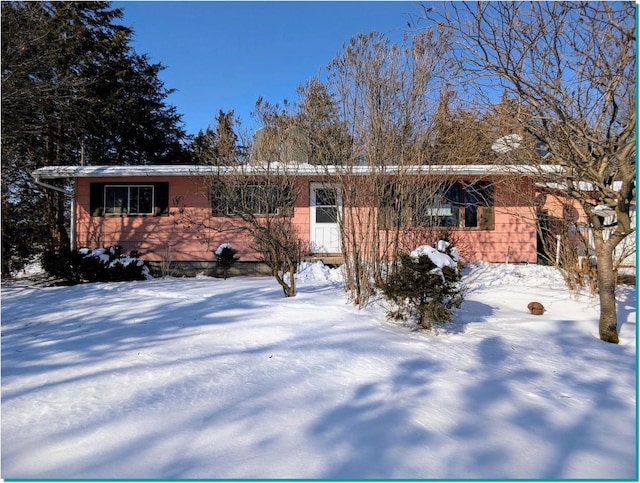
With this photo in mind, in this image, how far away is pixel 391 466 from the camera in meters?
2.05

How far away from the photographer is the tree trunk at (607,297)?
464 cm

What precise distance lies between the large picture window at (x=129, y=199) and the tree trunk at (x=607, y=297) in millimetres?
10134

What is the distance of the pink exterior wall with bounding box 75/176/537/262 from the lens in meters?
10.7

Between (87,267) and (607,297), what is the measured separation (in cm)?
991

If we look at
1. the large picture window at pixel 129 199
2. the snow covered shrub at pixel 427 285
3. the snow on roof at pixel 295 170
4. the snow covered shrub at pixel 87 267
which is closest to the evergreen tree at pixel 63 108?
the snow on roof at pixel 295 170

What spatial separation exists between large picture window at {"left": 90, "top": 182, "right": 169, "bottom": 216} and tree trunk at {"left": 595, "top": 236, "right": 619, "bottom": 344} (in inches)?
399

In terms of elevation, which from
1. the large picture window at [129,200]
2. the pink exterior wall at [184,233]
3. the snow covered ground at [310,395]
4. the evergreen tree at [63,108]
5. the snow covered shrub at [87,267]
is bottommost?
the snow covered ground at [310,395]

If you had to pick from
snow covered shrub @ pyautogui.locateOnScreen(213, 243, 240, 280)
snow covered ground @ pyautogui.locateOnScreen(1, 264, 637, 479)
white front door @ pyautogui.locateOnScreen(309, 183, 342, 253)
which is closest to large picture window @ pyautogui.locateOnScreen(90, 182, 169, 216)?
snow covered shrub @ pyautogui.locateOnScreen(213, 243, 240, 280)

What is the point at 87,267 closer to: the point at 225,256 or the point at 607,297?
the point at 225,256

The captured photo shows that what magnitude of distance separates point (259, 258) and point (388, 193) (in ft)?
19.0

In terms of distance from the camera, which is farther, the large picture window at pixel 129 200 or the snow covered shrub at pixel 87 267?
the large picture window at pixel 129 200

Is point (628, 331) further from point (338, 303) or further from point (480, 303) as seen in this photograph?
point (338, 303)

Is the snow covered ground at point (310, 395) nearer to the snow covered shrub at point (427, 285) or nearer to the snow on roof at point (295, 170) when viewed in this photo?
the snow covered shrub at point (427, 285)

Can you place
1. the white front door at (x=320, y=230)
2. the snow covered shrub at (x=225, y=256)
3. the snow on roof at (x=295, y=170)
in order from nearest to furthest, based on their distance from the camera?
the snow on roof at (x=295, y=170) → the snow covered shrub at (x=225, y=256) → the white front door at (x=320, y=230)
